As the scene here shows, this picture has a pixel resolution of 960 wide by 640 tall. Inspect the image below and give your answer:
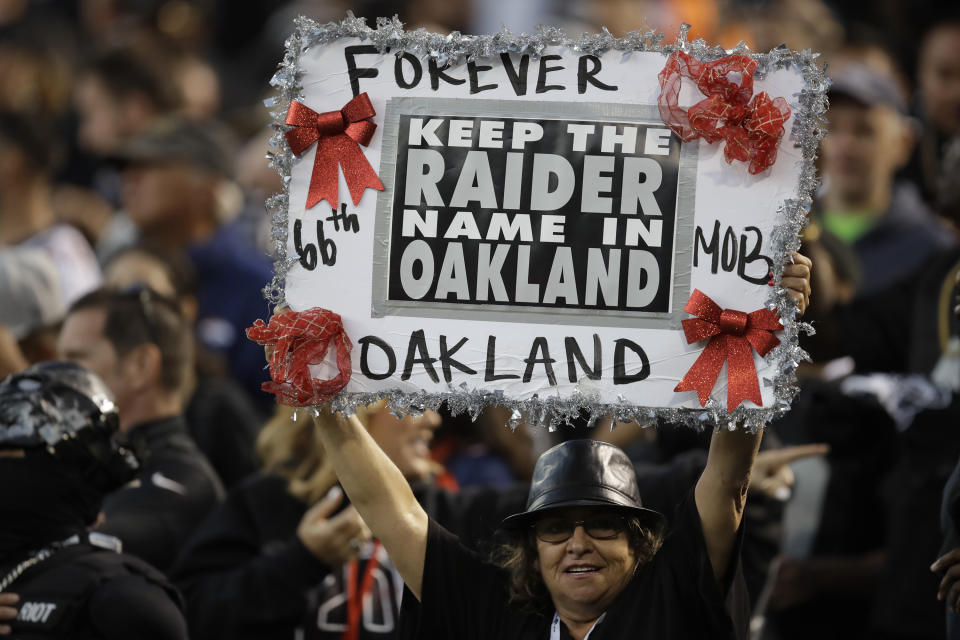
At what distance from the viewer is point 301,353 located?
3.62 meters

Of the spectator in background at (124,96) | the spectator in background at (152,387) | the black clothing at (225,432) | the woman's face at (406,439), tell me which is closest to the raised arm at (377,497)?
the woman's face at (406,439)

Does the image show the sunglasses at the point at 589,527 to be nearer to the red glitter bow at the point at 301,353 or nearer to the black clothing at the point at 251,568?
the red glitter bow at the point at 301,353

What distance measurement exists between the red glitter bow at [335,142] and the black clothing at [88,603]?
1.16m

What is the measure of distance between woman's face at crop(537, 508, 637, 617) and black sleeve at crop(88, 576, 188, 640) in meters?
1.07

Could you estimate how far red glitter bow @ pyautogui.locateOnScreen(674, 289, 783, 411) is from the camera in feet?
11.2

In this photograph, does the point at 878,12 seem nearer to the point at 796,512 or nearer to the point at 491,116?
the point at 796,512

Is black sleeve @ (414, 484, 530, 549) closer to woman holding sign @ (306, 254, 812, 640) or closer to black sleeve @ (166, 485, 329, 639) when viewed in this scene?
black sleeve @ (166, 485, 329, 639)

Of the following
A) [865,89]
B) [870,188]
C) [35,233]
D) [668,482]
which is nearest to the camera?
[668,482]

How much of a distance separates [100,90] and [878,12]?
16.8 ft

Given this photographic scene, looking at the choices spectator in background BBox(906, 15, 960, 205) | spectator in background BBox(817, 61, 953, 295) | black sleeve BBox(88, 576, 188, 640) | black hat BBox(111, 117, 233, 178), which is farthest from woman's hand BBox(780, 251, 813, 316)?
black hat BBox(111, 117, 233, 178)

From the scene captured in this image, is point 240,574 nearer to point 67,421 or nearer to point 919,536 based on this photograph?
point 67,421

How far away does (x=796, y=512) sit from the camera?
5.38 m

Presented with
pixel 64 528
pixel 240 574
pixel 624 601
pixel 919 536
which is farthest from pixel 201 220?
pixel 624 601

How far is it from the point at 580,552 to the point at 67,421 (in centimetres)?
151
